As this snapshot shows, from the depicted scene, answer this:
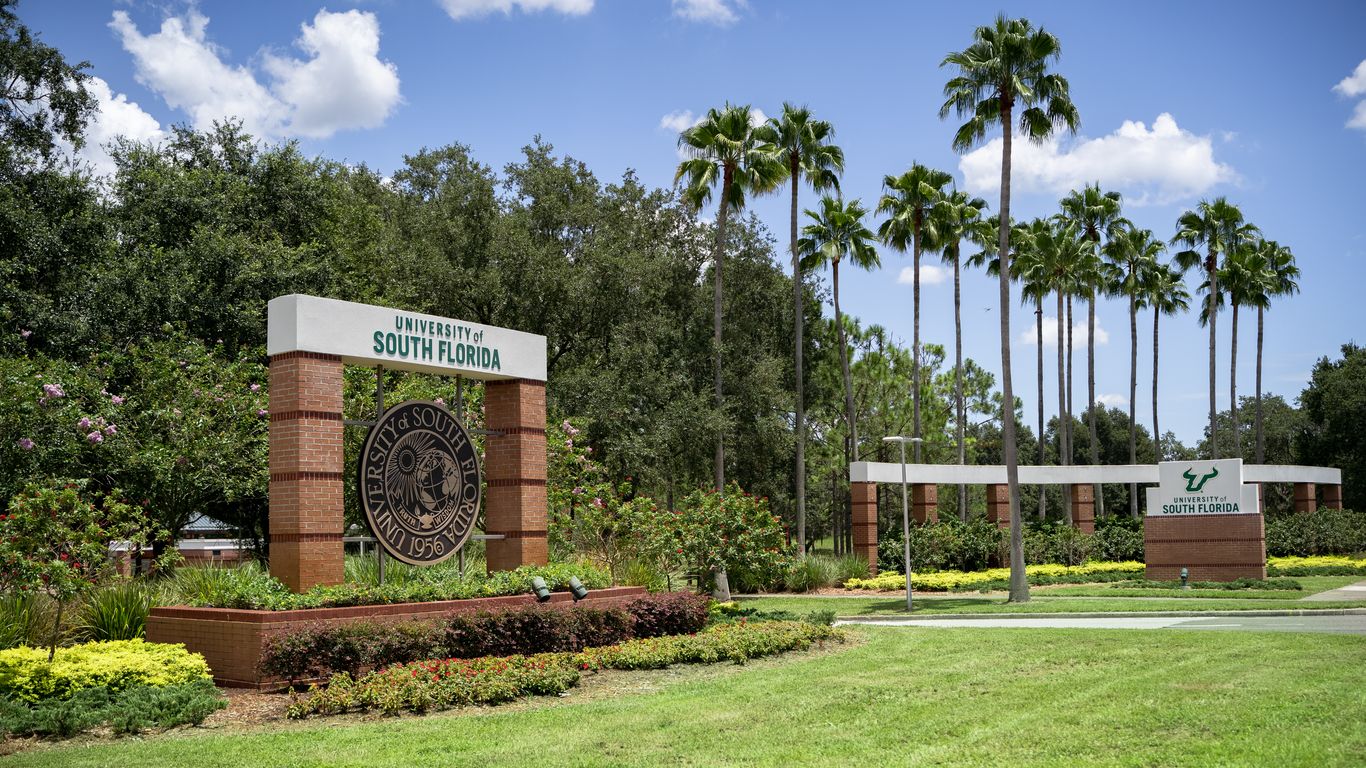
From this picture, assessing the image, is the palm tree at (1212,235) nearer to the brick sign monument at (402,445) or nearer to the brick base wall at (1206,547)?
the brick base wall at (1206,547)

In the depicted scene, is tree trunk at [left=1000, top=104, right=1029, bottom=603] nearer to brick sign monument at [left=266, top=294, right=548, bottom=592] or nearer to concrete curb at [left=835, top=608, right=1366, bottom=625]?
concrete curb at [left=835, top=608, right=1366, bottom=625]

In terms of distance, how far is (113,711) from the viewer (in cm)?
1144

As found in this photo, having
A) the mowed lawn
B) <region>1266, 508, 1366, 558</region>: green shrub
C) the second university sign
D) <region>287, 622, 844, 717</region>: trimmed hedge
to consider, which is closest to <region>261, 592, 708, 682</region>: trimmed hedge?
<region>287, 622, 844, 717</region>: trimmed hedge

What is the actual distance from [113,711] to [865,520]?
28625 millimetres

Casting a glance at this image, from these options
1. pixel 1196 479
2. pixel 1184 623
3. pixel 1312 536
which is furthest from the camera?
pixel 1312 536

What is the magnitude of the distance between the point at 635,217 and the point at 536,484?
2648cm

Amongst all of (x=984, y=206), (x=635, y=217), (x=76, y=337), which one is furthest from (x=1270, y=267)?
(x=76, y=337)

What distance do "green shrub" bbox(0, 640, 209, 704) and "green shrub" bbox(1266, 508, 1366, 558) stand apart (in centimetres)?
4104

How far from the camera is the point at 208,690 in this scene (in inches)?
503

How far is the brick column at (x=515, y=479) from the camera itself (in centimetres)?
1881

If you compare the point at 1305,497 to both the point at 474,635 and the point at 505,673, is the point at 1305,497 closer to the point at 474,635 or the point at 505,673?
the point at 474,635

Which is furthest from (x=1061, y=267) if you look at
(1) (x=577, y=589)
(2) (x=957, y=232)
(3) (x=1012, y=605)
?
(1) (x=577, y=589)

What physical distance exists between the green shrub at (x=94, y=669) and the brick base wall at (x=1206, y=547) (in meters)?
29.1

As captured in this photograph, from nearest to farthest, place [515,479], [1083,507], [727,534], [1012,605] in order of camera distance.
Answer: [515,479], [1012,605], [727,534], [1083,507]
